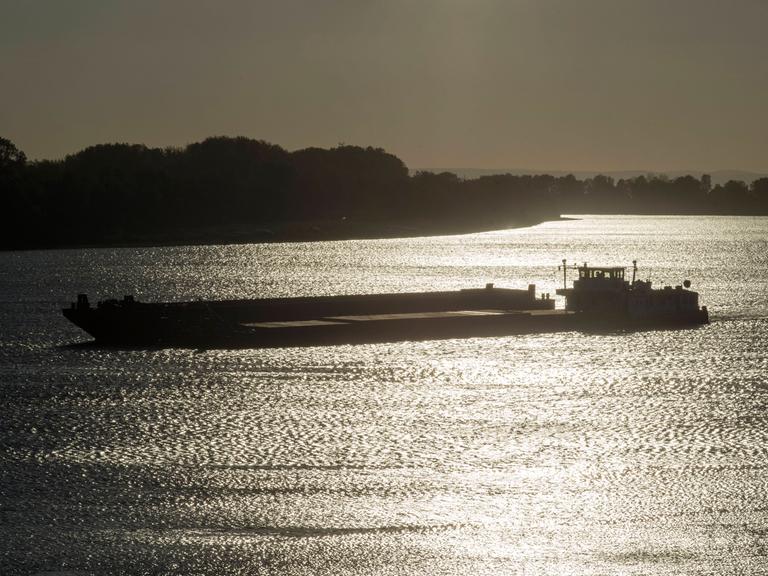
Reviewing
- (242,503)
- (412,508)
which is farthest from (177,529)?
(412,508)

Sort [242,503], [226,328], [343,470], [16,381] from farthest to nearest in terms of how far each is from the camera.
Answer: [226,328] < [16,381] < [343,470] < [242,503]

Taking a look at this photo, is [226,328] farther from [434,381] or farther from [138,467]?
[138,467]

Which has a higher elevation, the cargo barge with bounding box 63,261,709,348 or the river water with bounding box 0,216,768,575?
the cargo barge with bounding box 63,261,709,348

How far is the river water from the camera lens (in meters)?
34.6

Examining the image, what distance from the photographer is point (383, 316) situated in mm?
94500

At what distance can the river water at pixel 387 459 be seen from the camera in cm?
3456

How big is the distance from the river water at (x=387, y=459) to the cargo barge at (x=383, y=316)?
329 centimetres

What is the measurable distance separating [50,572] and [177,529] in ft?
14.8

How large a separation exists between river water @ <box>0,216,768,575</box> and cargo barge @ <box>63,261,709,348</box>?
3294 millimetres

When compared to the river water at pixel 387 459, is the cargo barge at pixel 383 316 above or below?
above

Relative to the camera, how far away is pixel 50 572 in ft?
108

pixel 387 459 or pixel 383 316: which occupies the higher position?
pixel 383 316

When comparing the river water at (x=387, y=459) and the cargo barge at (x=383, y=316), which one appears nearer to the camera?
the river water at (x=387, y=459)

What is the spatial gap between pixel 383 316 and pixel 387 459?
48855 mm
